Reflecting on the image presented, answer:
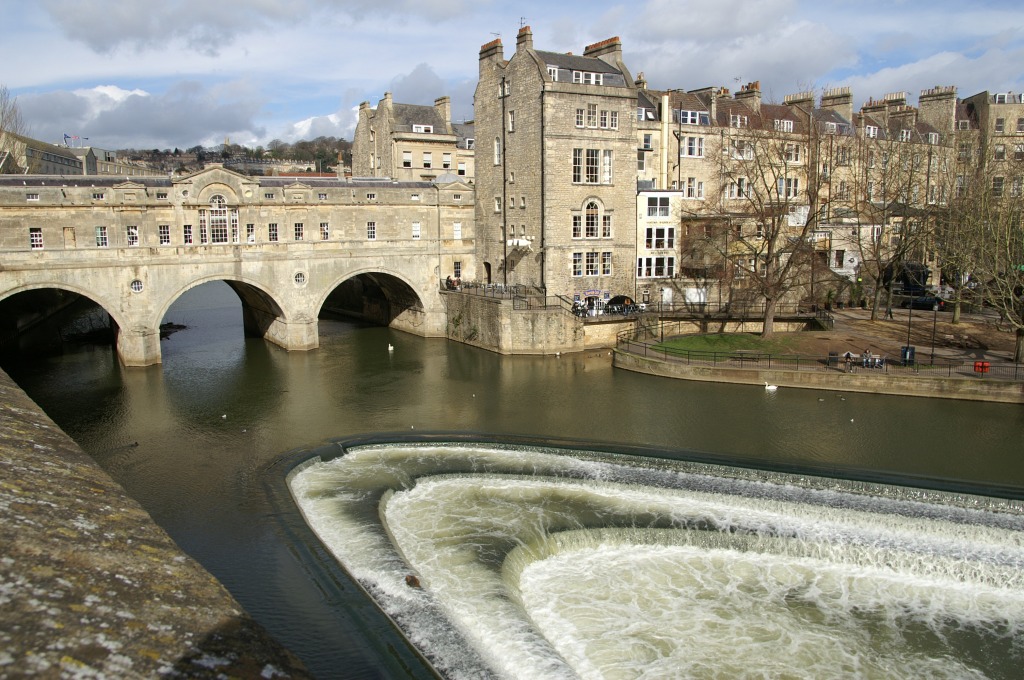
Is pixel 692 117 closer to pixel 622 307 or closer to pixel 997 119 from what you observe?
pixel 622 307

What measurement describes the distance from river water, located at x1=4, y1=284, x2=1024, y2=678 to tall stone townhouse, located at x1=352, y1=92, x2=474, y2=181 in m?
19.0

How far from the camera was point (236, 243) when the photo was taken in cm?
3675

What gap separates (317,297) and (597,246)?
577 inches

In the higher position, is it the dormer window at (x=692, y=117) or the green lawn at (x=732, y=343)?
the dormer window at (x=692, y=117)

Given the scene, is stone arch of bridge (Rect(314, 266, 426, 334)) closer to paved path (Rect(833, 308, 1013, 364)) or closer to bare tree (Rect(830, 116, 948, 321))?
paved path (Rect(833, 308, 1013, 364))

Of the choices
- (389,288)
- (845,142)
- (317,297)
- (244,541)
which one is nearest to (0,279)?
(317,297)

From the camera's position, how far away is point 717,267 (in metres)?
40.8

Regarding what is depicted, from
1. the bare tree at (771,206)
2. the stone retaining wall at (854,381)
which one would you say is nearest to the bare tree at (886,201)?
the bare tree at (771,206)

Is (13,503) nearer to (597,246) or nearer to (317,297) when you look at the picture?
(317,297)

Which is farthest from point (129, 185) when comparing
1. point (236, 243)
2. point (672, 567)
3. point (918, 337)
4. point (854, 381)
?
point (918, 337)

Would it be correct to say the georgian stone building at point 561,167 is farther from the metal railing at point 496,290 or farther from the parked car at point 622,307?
the parked car at point 622,307

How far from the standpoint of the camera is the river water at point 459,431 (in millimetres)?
14336

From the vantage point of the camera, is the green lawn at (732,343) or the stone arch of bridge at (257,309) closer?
the green lawn at (732,343)

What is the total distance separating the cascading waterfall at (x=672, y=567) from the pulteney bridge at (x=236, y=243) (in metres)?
18.7
